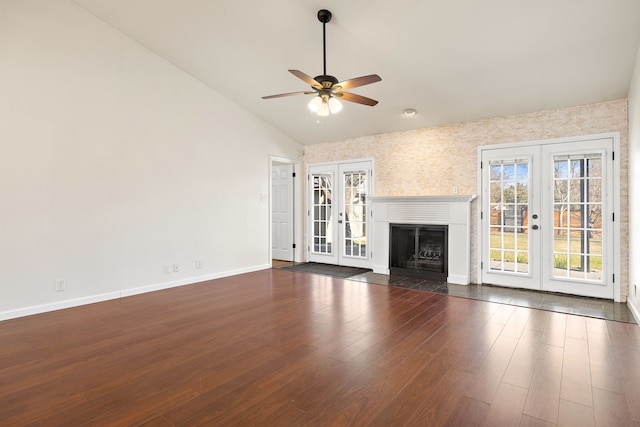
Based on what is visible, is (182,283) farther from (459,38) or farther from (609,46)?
(609,46)

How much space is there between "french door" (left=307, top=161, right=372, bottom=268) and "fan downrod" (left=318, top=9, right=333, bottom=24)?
3264mm

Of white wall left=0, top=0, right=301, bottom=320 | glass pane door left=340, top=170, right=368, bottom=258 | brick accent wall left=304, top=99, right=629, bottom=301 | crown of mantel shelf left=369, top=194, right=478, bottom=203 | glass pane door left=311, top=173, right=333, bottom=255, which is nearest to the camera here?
white wall left=0, top=0, right=301, bottom=320

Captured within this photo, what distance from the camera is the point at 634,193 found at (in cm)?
385

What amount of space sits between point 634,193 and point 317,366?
158 inches

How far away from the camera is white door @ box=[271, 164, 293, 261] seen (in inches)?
306

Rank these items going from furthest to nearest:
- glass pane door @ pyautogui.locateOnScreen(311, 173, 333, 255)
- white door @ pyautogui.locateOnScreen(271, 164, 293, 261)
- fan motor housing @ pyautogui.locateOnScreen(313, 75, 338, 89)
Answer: white door @ pyautogui.locateOnScreen(271, 164, 293, 261) < glass pane door @ pyautogui.locateOnScreen(311, 173, 333, 255) < fan motor housing @ pyautogui.locateOnScreen(313, 75, 338, 89)

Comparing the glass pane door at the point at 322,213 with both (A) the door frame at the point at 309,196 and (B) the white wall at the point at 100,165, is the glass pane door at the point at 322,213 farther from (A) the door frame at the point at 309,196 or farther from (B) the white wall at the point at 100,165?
(B) the white wall at the point at 100,165

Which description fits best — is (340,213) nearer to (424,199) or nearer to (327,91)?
(424,199)

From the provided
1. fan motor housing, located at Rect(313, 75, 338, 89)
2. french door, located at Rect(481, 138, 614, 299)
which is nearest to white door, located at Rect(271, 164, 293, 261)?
french door, located at Rect(481, 138, 614, 299)

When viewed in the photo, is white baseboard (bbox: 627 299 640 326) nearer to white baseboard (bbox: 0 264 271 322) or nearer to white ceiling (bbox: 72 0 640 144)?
white ceiling (bbox: 72 0 640 144)

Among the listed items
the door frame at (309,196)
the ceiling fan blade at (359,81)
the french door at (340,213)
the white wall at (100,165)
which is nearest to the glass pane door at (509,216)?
the door frame at (309,196)

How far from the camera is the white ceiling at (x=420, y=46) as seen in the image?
3.38m

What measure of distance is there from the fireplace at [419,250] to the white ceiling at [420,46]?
72.9 inches

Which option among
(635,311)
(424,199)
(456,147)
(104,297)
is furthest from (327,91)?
(635,311)
